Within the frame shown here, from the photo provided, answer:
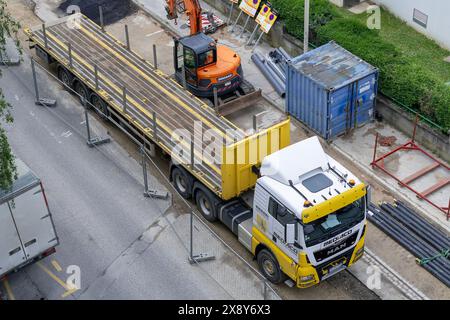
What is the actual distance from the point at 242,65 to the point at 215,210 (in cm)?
987

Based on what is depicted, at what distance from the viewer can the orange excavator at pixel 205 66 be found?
1019 inches

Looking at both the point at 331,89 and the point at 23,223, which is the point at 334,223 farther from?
the point at 23,223

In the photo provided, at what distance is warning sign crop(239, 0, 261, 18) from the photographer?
30.6 m

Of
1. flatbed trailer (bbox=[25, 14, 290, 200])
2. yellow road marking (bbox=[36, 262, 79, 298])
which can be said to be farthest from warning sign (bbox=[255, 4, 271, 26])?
yellow road marking (bbox=[36, 262, 79, 298])

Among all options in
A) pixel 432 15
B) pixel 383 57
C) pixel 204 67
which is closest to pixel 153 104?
pixel 204 67

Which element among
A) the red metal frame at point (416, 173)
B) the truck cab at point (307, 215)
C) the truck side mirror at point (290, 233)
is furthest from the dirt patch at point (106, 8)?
the truck side mirror at point (290, 233)

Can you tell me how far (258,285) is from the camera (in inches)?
789

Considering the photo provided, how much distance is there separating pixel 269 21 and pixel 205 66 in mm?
5049

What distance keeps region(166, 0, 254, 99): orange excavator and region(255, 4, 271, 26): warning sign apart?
3.61m

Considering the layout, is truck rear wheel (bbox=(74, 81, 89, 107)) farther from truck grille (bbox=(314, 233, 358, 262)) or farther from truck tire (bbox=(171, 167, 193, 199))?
truck grille (bbox=(314, 233, 358, 262))

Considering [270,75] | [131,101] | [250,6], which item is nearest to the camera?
[131,101]

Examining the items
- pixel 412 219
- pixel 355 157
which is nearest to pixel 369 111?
pixel 355 157

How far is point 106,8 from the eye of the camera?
108 feet

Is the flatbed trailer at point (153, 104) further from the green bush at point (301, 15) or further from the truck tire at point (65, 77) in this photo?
the green bush at point (301, 15)
